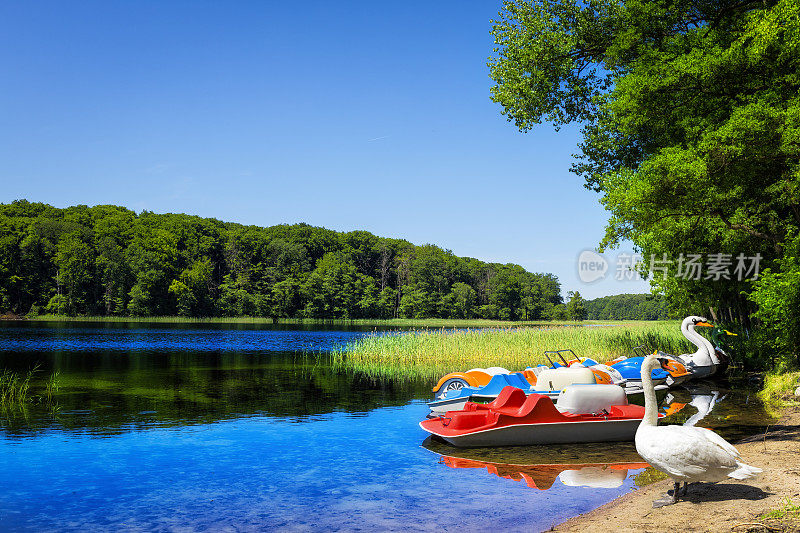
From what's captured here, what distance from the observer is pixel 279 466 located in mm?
9492

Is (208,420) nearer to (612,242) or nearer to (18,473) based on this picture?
(18,473)

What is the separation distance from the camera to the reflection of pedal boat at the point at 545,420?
33.3 feet

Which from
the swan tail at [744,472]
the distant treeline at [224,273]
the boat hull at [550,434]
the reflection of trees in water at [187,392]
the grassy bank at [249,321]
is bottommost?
the grassy bank at [249,321]

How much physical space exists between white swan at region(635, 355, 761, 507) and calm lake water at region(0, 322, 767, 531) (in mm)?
1382

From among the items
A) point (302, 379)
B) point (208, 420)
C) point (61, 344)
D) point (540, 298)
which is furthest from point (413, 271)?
point (208, 420)

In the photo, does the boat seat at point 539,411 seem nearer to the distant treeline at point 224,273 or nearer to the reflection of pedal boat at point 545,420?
the reflection of pedal boat at point 545,420

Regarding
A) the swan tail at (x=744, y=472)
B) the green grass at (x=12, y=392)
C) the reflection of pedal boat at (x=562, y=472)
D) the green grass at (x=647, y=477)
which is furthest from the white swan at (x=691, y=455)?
the green grass at (x=12, y=392)

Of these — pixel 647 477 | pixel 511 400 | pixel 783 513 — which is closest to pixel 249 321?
pixel 511 400

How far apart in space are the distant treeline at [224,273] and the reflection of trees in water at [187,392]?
67.3 m

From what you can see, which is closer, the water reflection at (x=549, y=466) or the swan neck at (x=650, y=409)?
the swan neck at (x=650, y=409)

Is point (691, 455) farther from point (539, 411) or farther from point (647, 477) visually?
point (539, 411)

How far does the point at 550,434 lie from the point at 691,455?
454cm

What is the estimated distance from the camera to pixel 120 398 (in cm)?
1652

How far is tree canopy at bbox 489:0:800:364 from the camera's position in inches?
471
